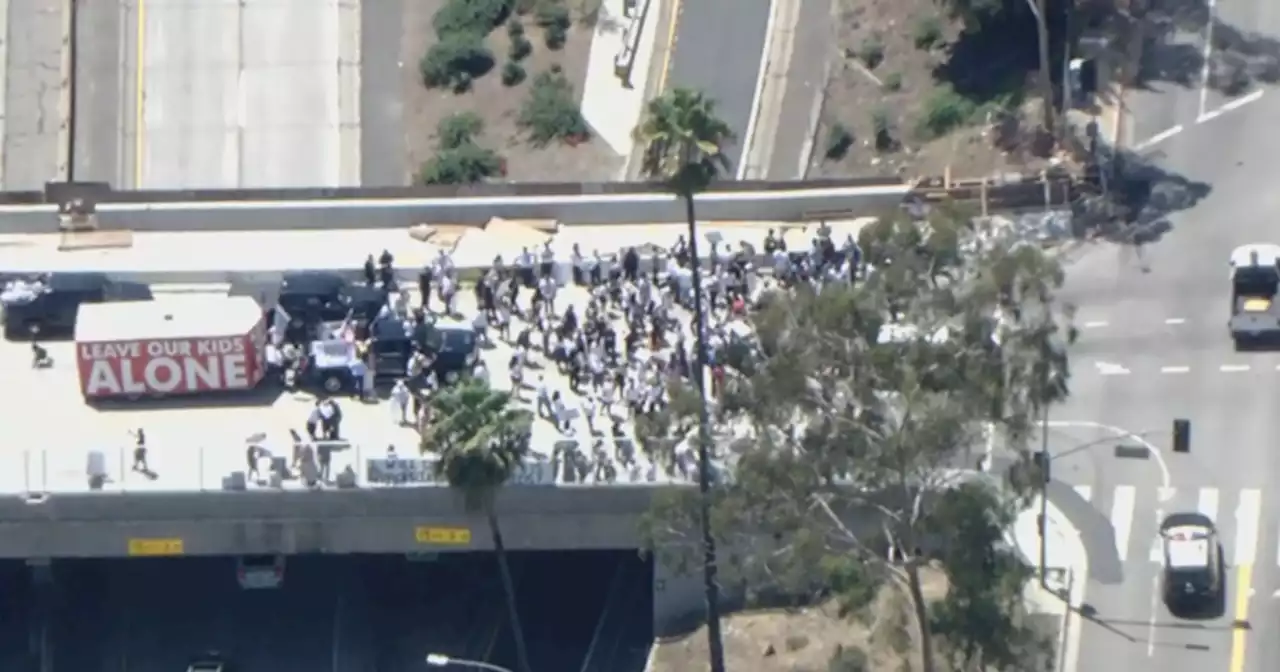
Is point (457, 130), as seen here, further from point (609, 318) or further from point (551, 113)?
point (609, 318)

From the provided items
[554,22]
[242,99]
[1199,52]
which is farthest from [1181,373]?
[242,99]

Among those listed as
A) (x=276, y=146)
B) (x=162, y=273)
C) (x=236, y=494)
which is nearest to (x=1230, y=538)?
(x=236, y=494)

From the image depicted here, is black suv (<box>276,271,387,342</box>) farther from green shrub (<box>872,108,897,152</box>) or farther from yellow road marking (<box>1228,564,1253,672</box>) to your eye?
yellow road marking (<box>1228,564,1253,672</box>)

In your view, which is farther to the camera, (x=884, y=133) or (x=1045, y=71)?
(x=884, y=133)

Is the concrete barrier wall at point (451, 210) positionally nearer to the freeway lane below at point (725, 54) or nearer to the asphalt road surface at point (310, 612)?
the freeway lane below at point (725, 54)

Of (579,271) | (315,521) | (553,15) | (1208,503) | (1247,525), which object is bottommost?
(315,521)

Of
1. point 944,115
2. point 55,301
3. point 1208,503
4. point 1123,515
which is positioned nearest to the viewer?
point 1208,503

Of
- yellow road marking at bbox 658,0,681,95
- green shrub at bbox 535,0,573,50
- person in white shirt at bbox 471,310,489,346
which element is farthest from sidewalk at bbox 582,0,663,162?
person in white shirt at bbox 471,310,489,346
